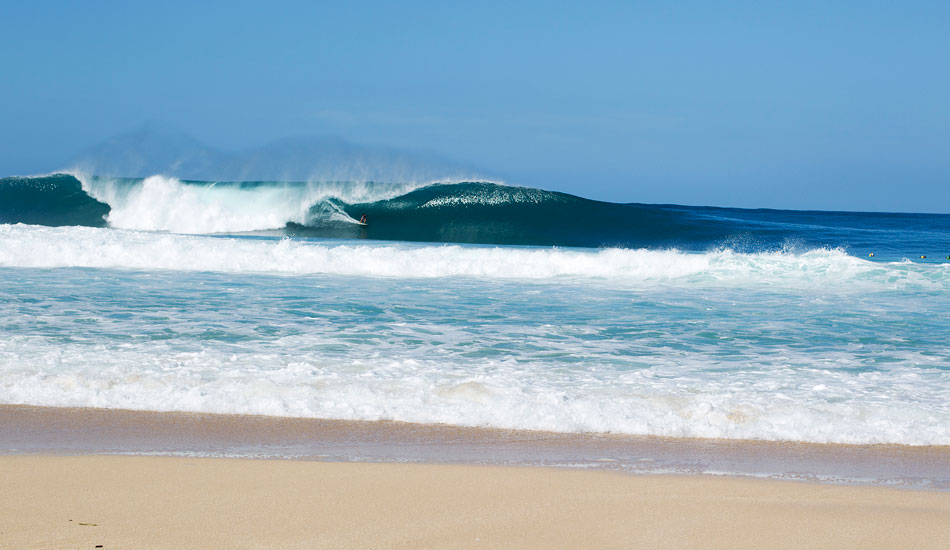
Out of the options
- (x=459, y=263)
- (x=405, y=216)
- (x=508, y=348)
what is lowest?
→ (x=508, y=348)

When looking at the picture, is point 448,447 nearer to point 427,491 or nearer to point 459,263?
point 427,491

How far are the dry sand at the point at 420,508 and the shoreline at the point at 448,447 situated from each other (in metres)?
0.19

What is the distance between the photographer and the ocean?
Result: 389 cm

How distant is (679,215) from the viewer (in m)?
22.9

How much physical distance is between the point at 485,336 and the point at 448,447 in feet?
7.98

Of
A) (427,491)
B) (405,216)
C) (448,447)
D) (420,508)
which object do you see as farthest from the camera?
(405,216)

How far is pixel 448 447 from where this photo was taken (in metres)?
3.38

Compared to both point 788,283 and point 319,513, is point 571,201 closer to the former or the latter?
point 788,283

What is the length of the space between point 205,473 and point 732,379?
3005 millimetres

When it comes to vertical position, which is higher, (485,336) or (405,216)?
(405,216)

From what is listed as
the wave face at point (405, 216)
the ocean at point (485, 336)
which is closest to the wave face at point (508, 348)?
the ocean at point (485, 336)

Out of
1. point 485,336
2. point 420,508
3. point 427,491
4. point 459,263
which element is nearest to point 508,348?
point 485,336

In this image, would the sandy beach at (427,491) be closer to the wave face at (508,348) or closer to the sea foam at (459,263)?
the wave face at (508,348)

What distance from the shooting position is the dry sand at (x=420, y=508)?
2.27 m
